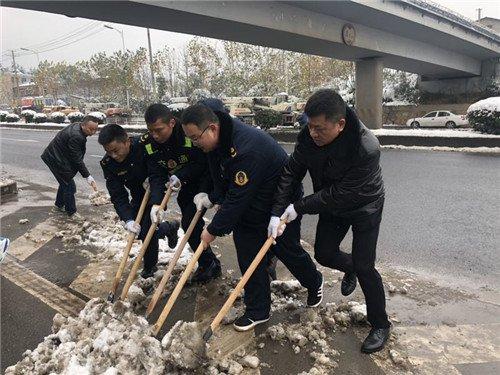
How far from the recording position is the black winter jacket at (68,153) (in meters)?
5.79

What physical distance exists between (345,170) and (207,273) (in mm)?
1816

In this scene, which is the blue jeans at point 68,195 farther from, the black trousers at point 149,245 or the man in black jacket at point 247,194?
the man in black jacket at point 247,194

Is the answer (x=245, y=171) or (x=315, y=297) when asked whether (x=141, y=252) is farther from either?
(x=315, y=297)

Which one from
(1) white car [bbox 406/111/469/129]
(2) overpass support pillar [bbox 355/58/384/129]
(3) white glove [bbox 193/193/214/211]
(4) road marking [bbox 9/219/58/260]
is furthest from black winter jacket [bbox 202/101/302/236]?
(1) white car [bbox 406/111/469/129]

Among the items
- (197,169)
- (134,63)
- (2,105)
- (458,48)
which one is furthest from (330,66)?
(2,105)

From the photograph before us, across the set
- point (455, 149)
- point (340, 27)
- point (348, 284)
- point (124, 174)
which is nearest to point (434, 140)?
point (455, 149)

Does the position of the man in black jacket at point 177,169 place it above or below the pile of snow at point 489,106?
below

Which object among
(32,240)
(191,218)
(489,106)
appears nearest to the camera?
(191,218)

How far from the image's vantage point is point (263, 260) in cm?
296

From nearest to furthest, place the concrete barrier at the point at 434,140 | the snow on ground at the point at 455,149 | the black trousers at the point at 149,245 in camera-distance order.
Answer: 1. the black trousers at the point at 149,245
2. the snow on ground at the point at 455,149
3. the concrete barrier at the point at 434,140

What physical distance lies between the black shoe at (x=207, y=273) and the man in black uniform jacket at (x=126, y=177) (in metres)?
0.45

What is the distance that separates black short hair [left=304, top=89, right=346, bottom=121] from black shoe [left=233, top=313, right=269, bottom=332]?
1.54 m

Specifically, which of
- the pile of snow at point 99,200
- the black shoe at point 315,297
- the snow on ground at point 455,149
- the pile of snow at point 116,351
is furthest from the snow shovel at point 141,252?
the snow on ground at point 455,149

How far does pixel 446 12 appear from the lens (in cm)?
1784
